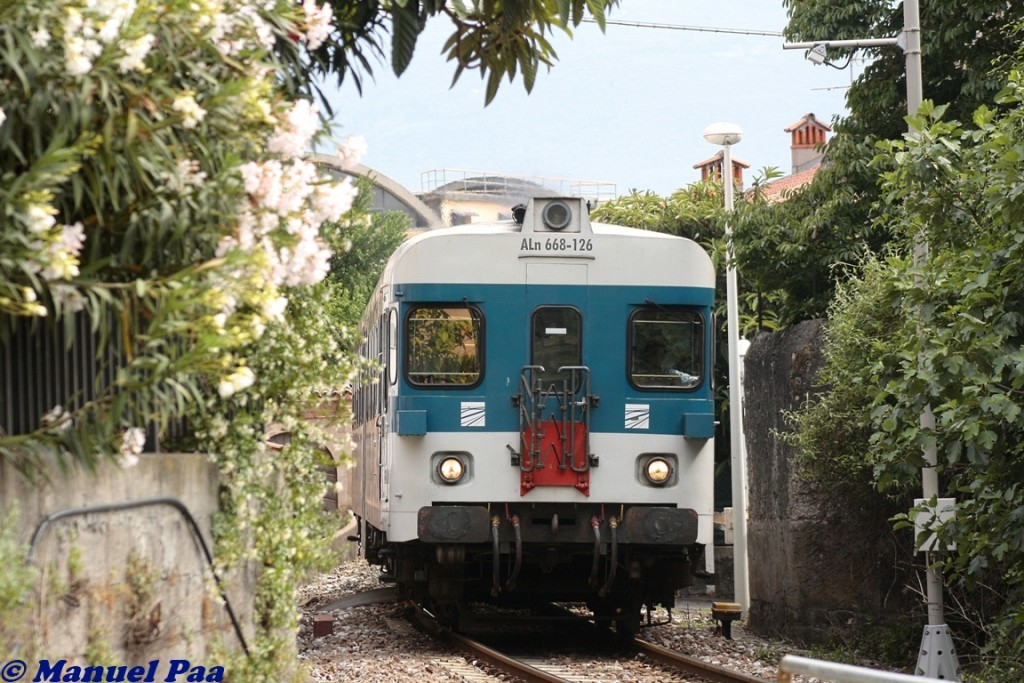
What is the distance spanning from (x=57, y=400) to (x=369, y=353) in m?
9.25

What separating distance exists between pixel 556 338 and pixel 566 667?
2.81 metres

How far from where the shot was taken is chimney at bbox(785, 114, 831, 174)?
56.3 metres

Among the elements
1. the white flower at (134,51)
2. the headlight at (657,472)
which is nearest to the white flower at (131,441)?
the white flower at (134,51)

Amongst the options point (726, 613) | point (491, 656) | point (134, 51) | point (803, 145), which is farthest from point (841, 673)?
point (803, 145)

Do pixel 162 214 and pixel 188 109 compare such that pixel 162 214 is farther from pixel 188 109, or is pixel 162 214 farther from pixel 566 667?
pixel 566 667

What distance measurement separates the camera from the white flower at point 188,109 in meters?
4.82

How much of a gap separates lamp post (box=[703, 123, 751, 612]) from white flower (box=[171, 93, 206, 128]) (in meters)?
14.0

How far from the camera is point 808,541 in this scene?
14.4m

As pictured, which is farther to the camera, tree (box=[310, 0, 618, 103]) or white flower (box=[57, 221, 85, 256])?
tree (box=[310, 0, 618, 103])

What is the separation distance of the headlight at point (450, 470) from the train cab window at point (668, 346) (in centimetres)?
175

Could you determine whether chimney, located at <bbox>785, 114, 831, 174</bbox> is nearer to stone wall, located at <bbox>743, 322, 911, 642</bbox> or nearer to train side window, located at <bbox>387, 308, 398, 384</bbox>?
stone wall, located at <bbox>743, 322, 911, 642</bbox>

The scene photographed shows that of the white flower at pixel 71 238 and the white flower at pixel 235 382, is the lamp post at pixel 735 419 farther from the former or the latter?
the white flower at pixel 71 238

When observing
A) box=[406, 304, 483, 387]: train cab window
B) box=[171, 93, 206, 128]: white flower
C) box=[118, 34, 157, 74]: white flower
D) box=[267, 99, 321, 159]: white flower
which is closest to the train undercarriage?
box=[406, 304, 483, 387]: train cab window

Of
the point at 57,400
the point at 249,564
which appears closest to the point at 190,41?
the point at 57,400
